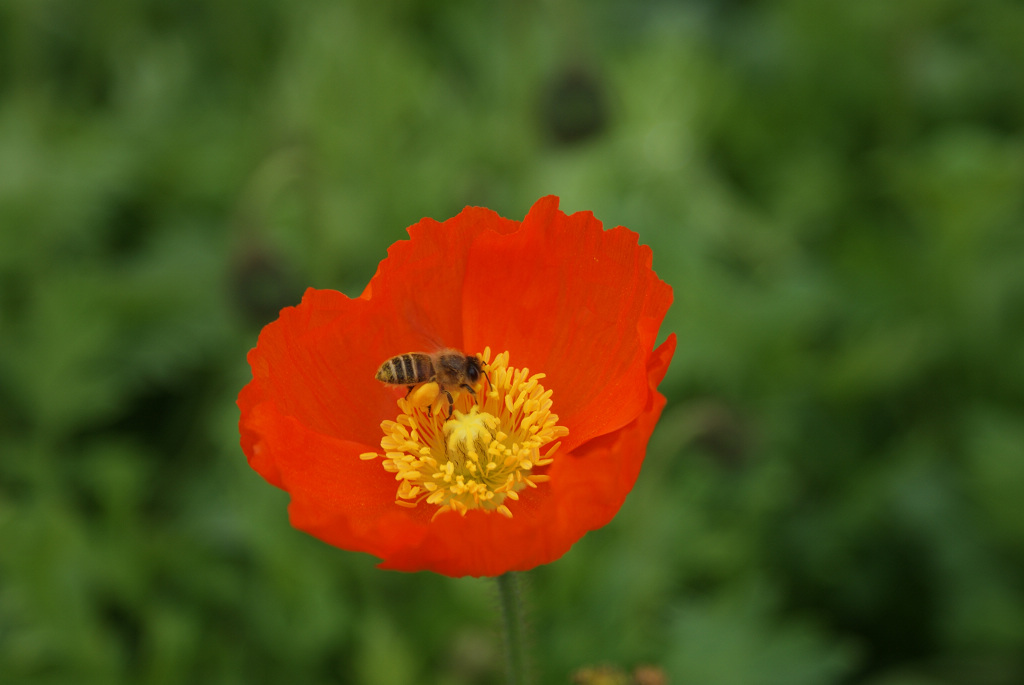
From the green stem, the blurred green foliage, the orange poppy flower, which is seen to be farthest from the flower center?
the blurred green foliage

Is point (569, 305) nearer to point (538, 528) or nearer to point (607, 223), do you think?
point (538, 528)

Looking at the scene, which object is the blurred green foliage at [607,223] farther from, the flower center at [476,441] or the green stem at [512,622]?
the green stem at [512,622]

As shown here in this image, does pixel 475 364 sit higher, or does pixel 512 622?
pixel 475 364

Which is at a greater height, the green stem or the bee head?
the bee head

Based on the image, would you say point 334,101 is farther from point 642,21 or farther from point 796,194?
point 642,21

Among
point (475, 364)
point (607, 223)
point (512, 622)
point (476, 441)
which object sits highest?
point (607, 223)

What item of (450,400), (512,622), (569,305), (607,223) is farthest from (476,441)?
(607,223)

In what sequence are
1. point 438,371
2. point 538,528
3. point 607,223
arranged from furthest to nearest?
point 607,223
point 438,371
point 538,528

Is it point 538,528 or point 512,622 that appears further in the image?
point 512,622

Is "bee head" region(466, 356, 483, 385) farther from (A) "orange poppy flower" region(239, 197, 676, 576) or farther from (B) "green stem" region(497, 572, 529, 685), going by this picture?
Result: (B) "green stem" region(497, 572, 529, 685)
